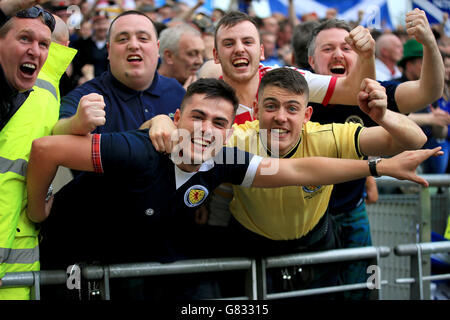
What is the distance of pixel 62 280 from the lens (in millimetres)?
3119

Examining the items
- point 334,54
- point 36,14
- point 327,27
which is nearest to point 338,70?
point 334,54

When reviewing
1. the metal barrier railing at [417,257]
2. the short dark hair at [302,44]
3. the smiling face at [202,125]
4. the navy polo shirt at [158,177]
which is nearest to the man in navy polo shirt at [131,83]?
the smiling face at [202,125]

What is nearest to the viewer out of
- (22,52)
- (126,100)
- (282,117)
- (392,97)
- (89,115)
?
(89,115)

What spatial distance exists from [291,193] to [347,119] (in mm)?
784

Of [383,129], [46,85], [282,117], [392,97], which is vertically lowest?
[383,129]

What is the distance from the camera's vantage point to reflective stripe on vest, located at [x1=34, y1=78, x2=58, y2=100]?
3.32 meters

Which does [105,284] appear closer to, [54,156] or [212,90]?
[54,156]

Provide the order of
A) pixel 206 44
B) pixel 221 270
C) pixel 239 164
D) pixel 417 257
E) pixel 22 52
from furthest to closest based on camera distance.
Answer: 1. pixel 206 44
2. pixel 417 257
3. pixel 221 270
4. pixel 239 164
5. pixel 22 52

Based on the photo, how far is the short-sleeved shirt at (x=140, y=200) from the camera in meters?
2.94

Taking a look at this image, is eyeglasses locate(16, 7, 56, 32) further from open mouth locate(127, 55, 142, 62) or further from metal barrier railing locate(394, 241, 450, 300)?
metal barrier railing locate(394, 241, 450, 300)

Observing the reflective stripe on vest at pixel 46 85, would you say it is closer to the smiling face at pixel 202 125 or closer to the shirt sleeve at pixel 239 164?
the smiling face at pixel 202 125

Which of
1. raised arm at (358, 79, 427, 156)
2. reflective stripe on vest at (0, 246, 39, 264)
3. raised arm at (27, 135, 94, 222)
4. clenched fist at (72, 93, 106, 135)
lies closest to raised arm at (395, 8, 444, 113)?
raised arm at (358, 79, 427, 156)

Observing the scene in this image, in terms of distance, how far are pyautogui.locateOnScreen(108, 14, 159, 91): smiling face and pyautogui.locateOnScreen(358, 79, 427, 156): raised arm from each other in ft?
5.00

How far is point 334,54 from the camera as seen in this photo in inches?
162
